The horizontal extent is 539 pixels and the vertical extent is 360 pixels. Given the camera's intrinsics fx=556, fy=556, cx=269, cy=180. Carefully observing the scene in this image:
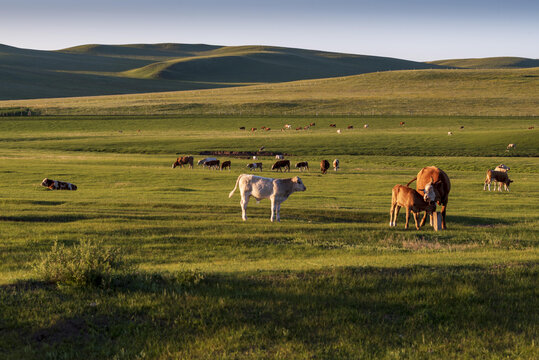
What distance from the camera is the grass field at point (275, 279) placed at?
8.55 m

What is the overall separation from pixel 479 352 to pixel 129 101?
410 ft

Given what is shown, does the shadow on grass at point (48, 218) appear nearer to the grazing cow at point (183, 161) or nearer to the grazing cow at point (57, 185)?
the grazing cow at point (57, 185)

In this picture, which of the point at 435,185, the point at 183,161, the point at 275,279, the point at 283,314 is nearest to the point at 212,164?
the point at 183,161

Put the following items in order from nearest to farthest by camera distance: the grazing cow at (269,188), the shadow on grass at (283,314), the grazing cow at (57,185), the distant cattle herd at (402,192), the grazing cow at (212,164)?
the shadow on grass at (283,314) < the distant cattle herd at (402,192) < the grazing cow at (269,188) < the grazing cow at (57,185) < the grazing cow at (212,164)

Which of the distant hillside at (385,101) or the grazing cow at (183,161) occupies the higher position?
the distant hillside at (385,101)

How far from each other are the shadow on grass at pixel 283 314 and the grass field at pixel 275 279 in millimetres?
29

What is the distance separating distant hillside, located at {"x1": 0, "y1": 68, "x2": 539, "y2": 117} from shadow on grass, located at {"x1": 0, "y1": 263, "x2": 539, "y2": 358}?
9100 centimetres

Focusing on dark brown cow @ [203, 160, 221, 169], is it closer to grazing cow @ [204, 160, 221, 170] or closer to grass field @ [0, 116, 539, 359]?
grazing cow @ [204, 160, 221, 170]

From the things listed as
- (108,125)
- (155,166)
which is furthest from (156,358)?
(108,125)

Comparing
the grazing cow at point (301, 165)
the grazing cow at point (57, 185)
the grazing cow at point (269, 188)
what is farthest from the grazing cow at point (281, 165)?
the grazing cow at point (269, 188)

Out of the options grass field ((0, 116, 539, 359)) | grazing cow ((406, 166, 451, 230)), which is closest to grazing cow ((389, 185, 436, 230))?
grazing cow ((406, 166, 451, 230))

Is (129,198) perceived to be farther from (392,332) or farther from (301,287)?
(392,332)

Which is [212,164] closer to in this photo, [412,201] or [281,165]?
[281,165]

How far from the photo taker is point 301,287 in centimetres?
1062
